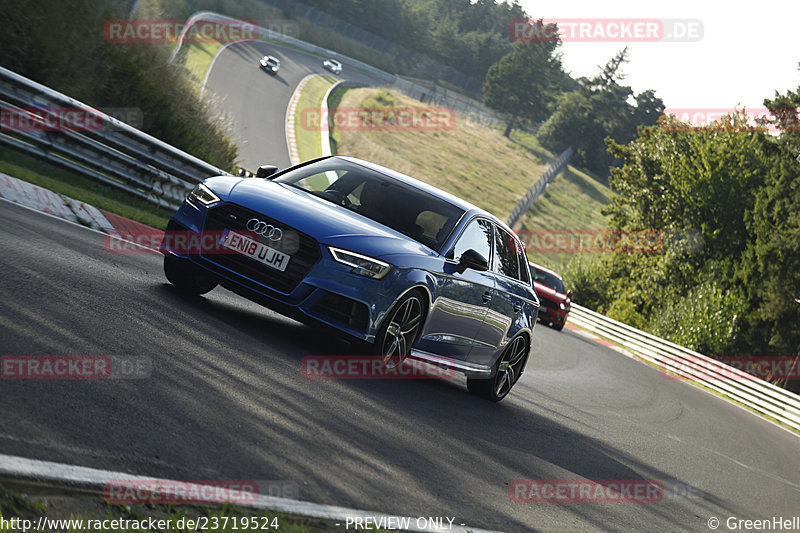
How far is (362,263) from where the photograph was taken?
776 centimetres

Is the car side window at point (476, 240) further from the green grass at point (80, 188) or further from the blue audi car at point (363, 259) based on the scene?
the green grass at point (80, 188)

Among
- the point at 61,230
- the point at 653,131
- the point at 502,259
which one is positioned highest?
the point at 653,131

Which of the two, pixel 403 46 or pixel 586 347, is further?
pixel 403 46

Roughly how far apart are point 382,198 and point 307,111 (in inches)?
1767

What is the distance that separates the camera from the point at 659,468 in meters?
9.83

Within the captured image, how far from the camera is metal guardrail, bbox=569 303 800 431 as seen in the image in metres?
24.3

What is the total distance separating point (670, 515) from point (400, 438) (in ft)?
7.98

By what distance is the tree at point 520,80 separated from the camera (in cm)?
11969

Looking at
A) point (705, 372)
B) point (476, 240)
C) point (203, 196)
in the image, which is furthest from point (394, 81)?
point (203, 196)

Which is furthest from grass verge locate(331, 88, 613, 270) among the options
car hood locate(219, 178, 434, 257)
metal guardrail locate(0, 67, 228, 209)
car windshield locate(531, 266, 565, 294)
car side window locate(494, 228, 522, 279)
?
car hood locate(219, 178, 434, 257)

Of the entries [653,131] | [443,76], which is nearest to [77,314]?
[653,131]

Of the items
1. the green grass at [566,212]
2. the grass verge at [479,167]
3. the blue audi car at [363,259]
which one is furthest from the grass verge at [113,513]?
the grass verge at [479,167]

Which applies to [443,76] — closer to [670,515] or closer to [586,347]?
[586,347]

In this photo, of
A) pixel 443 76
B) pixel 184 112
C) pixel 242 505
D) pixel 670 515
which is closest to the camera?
pixel 242 505
